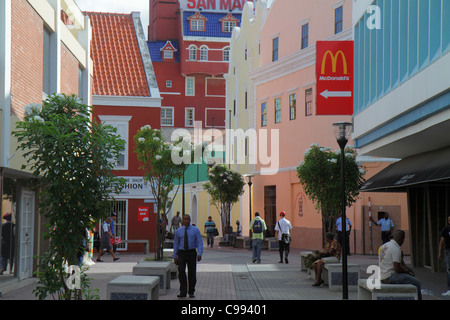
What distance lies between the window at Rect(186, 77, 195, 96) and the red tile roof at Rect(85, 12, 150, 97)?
36666 millimetres

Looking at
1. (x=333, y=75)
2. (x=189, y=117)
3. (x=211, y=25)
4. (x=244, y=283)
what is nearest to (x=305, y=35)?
(x=333, y=75)

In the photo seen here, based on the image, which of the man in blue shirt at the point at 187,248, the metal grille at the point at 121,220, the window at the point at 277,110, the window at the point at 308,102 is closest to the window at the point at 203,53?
the window at the point at 277,110

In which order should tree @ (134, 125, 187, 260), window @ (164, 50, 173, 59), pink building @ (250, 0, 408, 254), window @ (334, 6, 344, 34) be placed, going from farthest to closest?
window @ (164, 50, 173, 59) < window @ (334, 6, 344, 34) < pink building @ (250, 0, 408, 254) < tree @ (134, 125, 187, 260)

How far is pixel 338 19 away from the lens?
38.1 meters

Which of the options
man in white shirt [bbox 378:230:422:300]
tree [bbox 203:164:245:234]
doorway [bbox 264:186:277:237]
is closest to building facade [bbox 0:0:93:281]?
man in white shirt [bbox 378:230:422:300]

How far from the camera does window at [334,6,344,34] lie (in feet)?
124

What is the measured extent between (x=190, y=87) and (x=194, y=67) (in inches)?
89.1

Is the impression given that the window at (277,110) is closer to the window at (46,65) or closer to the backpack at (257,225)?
the backpack at (257,225)

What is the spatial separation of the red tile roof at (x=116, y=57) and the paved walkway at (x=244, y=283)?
35.1ft

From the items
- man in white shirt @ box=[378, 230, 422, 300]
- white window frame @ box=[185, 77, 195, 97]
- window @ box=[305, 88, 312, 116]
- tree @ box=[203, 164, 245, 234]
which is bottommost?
man in white shirt @ box=[378, 230, 422, 300]

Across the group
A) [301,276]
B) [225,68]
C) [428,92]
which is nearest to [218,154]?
[225,68]

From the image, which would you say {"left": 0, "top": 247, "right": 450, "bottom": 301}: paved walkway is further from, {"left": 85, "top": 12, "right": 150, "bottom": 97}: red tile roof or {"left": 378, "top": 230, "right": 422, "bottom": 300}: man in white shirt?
{"left": 85, "top": 12, "right": 150, "bottom": 97}: red tile roof

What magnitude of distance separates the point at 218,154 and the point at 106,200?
160 feet

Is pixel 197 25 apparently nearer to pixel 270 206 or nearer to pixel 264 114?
pixel 264 114
